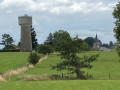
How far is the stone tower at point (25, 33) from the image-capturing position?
127 metres

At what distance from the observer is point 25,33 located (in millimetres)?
128625

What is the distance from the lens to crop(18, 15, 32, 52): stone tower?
127225mm

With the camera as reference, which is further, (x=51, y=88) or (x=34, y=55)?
(x=34, y=55)

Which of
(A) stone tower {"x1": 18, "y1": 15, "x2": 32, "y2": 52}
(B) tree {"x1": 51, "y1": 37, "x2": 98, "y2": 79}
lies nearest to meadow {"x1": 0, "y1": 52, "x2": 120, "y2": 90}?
(B) tree {"x1": 51, "y1": 37, "x2": 98, "y2": 79}

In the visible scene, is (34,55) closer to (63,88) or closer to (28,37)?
(63,88)

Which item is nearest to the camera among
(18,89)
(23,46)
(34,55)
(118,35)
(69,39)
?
(18,89)

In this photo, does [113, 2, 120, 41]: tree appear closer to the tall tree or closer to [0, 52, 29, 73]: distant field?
[0, 52, 29, 73]: distant field

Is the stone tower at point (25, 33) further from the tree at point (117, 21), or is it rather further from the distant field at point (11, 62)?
the tree at point (117, 21)

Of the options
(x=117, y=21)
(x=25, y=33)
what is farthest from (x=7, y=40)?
(x=117, y=21)

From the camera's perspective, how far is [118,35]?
35.4m

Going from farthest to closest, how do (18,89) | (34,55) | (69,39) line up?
1. (34,55)
2. (69,39)
3. (18,89)

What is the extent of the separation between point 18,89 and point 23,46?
111 m

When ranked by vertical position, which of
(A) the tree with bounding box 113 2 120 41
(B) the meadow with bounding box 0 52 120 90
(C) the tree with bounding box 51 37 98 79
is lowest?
(B) the meadow with bounding box 0 52 120 90

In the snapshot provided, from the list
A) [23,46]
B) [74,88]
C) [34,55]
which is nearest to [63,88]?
[74,88]
